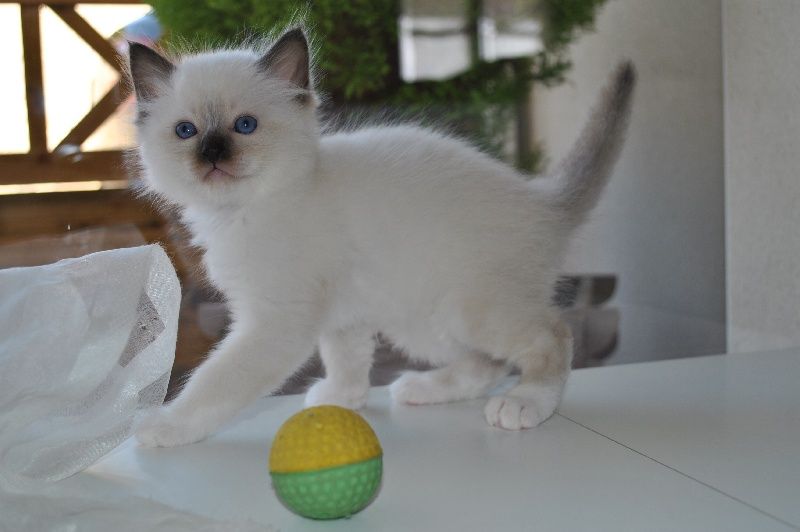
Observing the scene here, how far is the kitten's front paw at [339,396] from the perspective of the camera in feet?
5.40

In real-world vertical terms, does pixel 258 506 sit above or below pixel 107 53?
below

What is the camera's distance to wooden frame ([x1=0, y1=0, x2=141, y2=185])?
1.96m

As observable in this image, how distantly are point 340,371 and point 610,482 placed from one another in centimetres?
65

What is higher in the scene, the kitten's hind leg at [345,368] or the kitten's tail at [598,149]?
the kitten's tail at [598,149]

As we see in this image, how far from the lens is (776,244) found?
2.29 m

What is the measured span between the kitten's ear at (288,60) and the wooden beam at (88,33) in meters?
0.58

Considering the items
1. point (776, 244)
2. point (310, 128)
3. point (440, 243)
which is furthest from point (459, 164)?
point (776, 244)

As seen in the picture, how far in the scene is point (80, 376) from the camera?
4.08 ft

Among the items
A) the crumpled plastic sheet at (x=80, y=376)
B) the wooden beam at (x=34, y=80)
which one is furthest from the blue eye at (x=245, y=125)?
the wooden beam at (x=34, y=80)

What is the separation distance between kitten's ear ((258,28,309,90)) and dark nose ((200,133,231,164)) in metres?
0.18

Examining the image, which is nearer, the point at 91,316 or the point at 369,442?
the point at 369,442

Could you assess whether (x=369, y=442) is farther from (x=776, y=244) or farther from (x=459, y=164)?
(x=776, y=244)

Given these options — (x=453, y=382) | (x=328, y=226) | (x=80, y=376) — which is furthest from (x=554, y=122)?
(x=80, y=376)

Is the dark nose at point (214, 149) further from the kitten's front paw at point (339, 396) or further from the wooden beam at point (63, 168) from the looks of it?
the wooden beam at point (63, 168)
